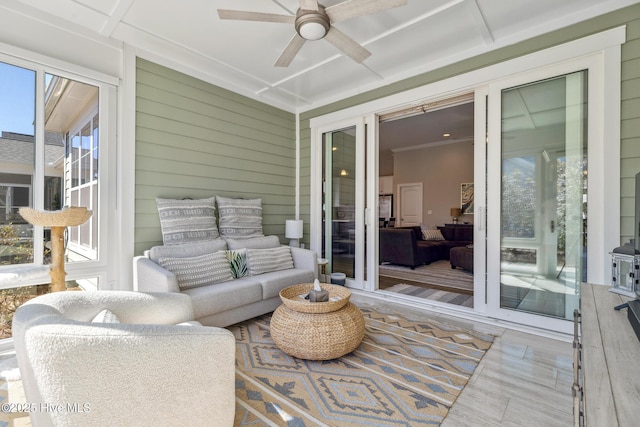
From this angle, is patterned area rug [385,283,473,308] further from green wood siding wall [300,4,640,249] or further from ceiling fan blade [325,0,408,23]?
ceiling fan blade [325,0,408,23]

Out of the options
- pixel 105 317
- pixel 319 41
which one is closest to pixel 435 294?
pixel 319 41

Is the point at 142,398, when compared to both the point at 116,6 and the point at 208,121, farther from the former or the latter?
the point at 208,121

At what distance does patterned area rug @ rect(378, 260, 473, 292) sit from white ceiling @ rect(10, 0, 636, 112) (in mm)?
3168

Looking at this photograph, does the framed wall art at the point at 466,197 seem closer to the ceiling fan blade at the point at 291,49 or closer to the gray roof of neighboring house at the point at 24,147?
the ceiling fan blade at the point at 291,49

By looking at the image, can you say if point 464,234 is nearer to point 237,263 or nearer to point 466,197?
point 466,197

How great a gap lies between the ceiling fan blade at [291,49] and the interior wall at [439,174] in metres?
6.80

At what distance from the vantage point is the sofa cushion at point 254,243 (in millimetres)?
3564

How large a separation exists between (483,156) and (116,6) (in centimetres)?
381

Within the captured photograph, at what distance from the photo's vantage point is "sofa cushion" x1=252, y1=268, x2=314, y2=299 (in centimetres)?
312

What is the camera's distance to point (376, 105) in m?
4.06

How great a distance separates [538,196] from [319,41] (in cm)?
273

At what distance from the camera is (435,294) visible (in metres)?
4.13

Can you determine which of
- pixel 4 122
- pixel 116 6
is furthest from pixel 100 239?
pixel 116 6

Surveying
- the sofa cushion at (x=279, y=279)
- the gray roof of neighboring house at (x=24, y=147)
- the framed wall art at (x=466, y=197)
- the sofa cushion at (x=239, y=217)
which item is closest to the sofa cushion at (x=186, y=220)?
the sofa cushion at (x=239, y=217)
